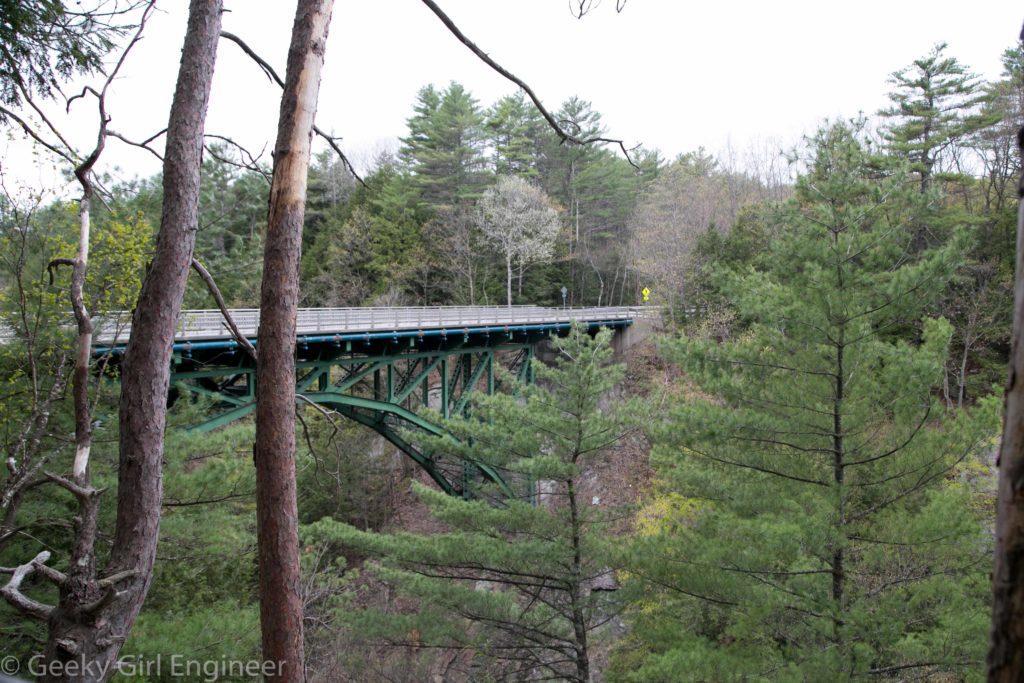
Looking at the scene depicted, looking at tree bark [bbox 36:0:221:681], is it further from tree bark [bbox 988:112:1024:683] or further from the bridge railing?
the bridge railing

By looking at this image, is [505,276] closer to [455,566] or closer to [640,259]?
[640,259]

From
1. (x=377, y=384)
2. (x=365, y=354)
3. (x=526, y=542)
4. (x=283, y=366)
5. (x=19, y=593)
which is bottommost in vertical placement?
(x=526, y=542)

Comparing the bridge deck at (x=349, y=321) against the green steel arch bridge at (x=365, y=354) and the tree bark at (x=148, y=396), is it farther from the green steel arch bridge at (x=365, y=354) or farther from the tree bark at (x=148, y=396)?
the tree bark at (x=148, y=396)

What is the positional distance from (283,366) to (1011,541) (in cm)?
265

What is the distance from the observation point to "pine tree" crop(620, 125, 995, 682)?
16.9 feet

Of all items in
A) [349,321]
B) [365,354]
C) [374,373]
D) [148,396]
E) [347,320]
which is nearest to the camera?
[148,396]

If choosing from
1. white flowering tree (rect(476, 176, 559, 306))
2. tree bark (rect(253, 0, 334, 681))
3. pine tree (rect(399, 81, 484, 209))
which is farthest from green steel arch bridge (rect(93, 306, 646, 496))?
pine tree (rect(399, 81, 484, 209))

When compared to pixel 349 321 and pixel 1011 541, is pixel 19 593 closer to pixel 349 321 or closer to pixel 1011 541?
pixel 1011 541

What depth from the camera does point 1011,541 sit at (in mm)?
851

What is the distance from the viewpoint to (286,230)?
113 inches

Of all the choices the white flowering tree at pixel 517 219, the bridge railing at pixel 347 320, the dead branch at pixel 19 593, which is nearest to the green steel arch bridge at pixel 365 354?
the bridge railing at pixel 347 320

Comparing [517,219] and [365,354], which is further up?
[517,219]

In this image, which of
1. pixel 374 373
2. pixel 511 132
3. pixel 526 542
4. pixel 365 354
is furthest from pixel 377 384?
pixel 511 132

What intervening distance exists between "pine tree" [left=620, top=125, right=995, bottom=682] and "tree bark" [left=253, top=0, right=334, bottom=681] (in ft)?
12.1
